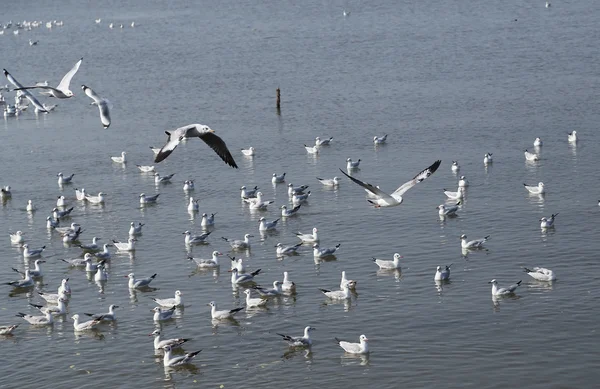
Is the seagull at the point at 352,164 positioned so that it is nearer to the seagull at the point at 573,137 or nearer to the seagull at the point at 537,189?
the seagull at the point at 537,189

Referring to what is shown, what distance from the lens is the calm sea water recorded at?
1224 inches

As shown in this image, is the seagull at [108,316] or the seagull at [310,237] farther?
the seagull at [310,237]

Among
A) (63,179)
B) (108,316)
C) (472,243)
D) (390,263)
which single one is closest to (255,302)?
(108,316)

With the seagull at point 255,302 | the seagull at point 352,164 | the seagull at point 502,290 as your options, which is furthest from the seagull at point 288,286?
the seagull at point 352,164

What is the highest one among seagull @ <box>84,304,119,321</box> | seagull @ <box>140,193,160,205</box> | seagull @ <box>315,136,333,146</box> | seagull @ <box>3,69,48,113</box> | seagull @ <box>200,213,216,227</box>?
seagull @ <box>3,69,48,113</box>

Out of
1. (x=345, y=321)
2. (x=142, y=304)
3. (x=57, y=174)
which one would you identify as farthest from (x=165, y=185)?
(x=345, y=321)

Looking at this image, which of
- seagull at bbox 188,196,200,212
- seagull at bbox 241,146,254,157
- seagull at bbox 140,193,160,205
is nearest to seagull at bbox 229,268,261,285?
seagull at bbox 188,196,200,212

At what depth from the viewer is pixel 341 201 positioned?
47.9 meters

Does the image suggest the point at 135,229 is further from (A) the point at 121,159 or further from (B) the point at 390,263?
(A) the point at 121,159

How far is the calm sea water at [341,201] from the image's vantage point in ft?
102

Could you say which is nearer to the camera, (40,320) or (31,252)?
(40,320)

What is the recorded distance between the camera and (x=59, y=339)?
111ft

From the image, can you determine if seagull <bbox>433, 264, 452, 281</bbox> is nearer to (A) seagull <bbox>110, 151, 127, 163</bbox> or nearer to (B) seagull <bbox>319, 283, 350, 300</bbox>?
(B) seagull <bbox>319, 283, 350, 300</bbox>

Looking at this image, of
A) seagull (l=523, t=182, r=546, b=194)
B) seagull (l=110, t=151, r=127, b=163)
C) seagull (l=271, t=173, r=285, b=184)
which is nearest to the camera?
seagull (l=523, t=182, r=546, b=194)
